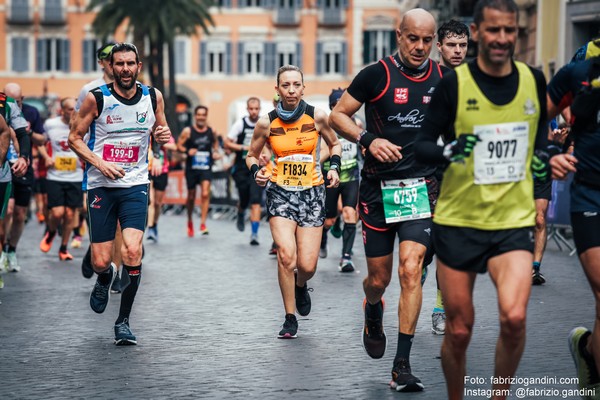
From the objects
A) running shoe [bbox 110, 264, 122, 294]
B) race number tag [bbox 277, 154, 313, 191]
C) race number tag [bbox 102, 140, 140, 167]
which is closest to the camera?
race number tag [bbox 102, 140, 140, 167]

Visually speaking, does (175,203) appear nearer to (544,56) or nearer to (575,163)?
(544,56)

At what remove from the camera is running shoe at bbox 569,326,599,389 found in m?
7.25

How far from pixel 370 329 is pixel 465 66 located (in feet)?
8.36

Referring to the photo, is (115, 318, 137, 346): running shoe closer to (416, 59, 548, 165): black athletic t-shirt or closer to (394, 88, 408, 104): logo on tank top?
(394, 88, 408, 104): logo on tank top

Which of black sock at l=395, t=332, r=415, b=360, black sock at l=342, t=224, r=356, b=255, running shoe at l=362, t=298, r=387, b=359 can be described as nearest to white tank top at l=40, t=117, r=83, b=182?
black sock at l=342, t=224, r=356, b=255

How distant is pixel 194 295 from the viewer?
44.6ft

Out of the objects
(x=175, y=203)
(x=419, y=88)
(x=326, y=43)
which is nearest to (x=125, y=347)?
(x=419, y=88)

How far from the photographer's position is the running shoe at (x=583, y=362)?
23.8 feet

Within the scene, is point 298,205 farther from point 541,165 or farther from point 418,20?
point 541,165

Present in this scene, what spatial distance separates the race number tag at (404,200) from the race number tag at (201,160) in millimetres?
15455

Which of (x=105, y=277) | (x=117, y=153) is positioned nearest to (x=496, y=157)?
(x=117, y=153)

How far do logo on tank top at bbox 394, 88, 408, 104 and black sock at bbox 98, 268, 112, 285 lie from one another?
316 centimetres

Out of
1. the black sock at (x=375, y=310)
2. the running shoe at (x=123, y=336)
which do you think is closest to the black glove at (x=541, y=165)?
the black sock at (x=375, y=310)

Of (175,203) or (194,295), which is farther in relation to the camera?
(175,203)
